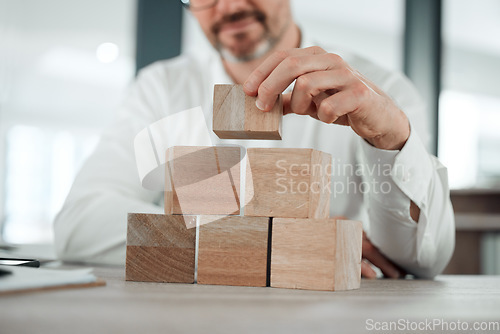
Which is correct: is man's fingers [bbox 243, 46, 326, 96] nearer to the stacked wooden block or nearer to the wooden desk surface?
the stacked wooden block

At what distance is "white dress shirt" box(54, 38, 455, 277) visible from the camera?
30.8 inches

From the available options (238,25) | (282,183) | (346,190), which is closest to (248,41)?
(238,25)

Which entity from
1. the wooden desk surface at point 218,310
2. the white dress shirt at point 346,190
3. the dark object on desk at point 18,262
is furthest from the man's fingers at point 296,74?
the dark object on desk at point 18,262

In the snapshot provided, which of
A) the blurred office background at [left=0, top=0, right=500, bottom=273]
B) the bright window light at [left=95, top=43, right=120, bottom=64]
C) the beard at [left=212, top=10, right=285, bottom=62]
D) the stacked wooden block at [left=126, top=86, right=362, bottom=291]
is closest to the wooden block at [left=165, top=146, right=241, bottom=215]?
the stacked wooden block at [left=126, top=86, right=362, bottom=291]

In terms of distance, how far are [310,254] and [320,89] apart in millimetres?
190

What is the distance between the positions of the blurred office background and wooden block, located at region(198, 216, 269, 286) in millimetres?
2183

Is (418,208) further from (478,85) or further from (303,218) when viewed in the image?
(478,85)

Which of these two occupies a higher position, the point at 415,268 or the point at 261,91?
the point at 261,91

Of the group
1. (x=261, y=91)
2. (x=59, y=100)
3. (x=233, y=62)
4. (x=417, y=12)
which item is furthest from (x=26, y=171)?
(x=261, y=91)

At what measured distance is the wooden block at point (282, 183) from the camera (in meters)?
0.58

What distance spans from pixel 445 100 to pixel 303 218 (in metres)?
2.55

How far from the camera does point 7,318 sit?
0.34 meters

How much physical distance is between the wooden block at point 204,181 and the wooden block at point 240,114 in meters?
0.03

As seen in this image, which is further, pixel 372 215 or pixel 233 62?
pixel 233 62
